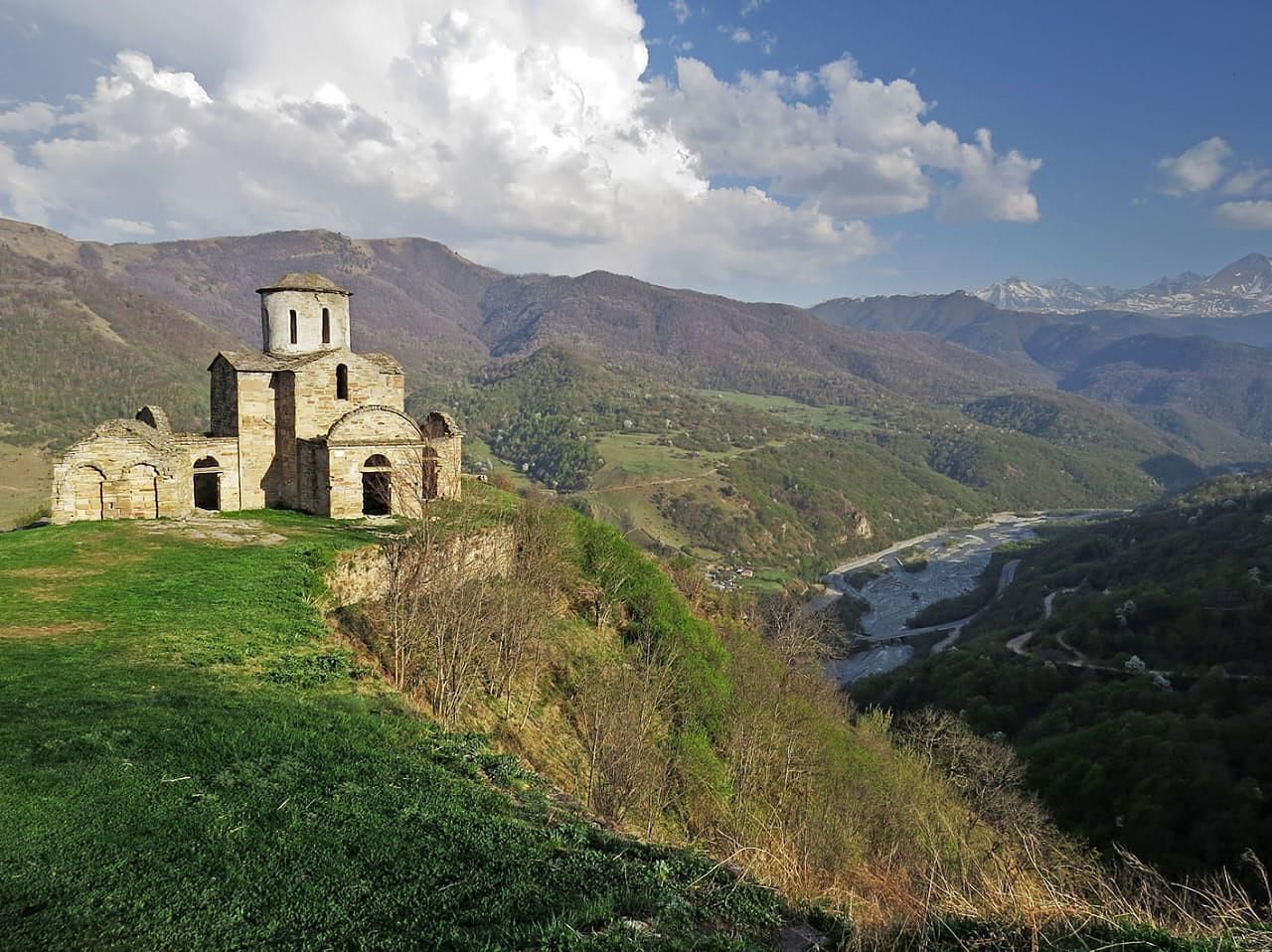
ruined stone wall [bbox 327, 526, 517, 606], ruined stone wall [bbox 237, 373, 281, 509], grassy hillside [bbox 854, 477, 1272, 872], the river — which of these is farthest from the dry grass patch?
the river

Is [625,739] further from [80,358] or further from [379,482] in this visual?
[80,358]

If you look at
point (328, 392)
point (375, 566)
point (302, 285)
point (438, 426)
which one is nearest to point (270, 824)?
point (375, 566)

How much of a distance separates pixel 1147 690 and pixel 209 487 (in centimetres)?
5244

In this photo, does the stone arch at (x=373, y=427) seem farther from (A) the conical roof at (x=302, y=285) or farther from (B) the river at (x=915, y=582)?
(B) the river at (x=915, y=582)

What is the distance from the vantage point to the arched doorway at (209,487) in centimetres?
3053

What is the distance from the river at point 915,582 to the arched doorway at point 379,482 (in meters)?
52.6

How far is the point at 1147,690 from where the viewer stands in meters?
44.2

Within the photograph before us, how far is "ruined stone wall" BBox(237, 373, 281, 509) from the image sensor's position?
30.7 m

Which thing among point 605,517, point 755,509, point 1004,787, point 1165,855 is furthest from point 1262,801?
point 755,509

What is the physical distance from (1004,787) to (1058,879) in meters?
25.5

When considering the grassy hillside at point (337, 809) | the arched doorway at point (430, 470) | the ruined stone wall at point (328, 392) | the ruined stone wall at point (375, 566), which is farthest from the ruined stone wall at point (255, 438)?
the ruined stone wall at point (375, 566)

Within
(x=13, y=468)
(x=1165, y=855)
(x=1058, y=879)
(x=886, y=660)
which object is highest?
(x=13, y=468)

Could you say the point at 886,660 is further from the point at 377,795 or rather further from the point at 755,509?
the point at 377,795

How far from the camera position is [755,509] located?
157m
